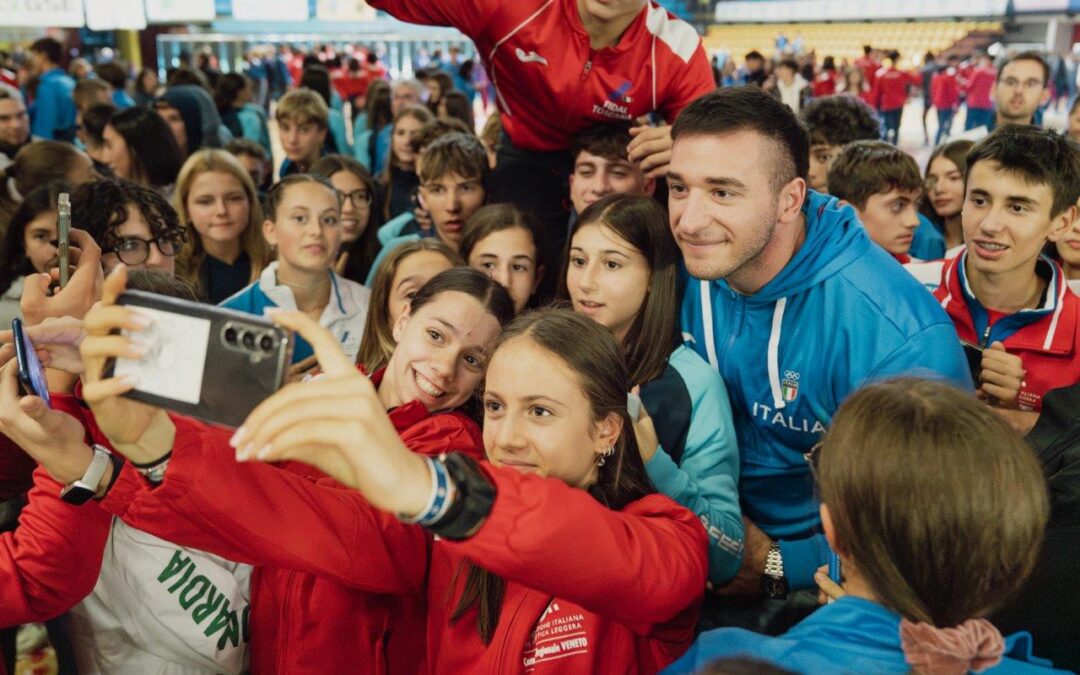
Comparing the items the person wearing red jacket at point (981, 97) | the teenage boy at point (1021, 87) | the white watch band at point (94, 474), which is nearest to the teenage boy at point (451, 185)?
the white watch band at point (94, 474)

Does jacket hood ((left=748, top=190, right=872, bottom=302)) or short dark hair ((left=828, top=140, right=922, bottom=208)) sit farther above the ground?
short dark hair ((left=828, top=140, right=922, bottom=208))

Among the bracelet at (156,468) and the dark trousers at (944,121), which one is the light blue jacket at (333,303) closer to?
the bracelet at (156,468)

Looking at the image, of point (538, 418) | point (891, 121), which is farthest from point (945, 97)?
point (538, 418)

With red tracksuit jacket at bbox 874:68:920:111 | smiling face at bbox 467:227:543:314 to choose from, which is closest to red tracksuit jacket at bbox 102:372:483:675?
smiling face at bbox 467:227:543:314

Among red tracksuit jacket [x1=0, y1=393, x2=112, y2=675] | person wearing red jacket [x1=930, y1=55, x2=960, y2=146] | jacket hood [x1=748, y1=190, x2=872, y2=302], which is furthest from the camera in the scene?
person wearing red jacket [x1=930, y1=55, x2=960, y2=146]

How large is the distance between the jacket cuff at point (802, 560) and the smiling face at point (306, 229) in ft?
6.34

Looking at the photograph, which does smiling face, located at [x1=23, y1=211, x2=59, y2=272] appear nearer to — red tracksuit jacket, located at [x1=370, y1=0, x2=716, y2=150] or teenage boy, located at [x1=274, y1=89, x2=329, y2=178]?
red tracksuit jacket, located at [x1=370, y1=0, x2=716, y2=150]

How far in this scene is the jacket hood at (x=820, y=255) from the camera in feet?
7.12

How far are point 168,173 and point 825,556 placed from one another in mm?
3754

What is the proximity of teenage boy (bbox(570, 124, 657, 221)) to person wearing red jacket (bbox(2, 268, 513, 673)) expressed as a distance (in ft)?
2.70

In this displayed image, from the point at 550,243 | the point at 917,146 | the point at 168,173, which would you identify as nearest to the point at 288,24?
the point at 917,146

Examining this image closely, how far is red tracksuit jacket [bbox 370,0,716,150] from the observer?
9.14 feet

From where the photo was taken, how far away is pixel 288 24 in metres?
26.0

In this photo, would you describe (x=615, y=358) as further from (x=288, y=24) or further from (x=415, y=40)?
(x=288, y=24)
